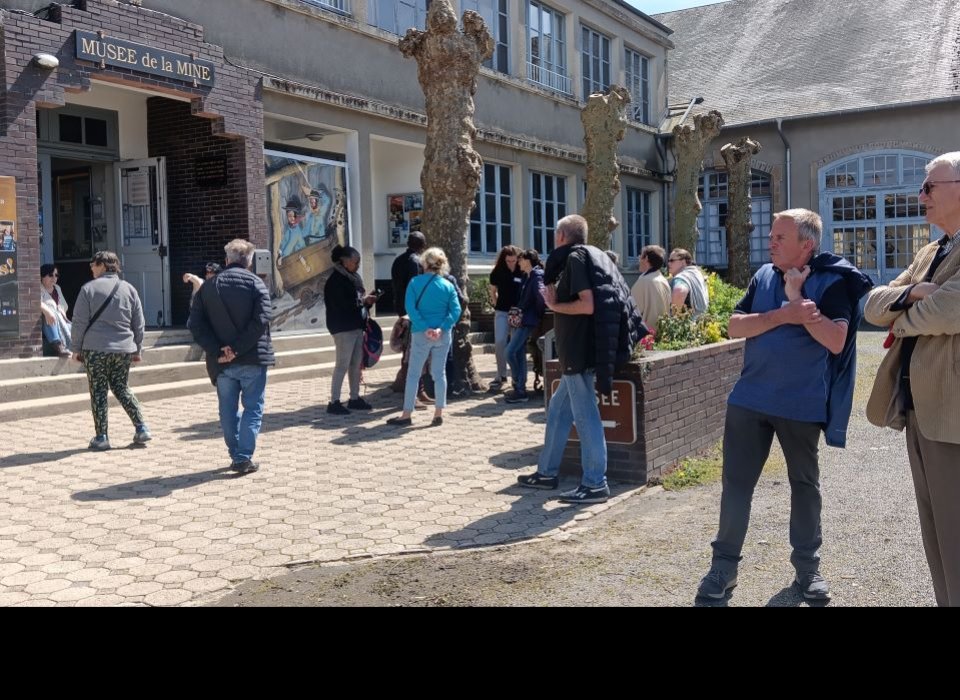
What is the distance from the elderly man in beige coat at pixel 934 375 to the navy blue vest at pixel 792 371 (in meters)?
0.65

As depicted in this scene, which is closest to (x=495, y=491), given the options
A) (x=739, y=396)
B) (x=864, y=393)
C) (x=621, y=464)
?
(x=621, y=464)

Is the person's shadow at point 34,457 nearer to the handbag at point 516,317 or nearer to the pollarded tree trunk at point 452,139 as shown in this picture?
the pollarded tree trunk at point 452,139

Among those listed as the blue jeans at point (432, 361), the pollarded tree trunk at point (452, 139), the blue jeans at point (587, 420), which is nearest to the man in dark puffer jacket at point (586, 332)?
the blue jeans at point (587, 420)

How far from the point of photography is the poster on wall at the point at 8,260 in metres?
10.8

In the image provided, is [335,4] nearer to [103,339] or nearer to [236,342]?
[103,339]

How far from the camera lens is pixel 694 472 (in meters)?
7.36

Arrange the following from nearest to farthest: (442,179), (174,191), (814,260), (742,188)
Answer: (814,260)
(442,179)
(174,191)
(742,188)

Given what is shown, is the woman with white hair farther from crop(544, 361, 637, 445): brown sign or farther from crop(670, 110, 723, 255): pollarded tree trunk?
crop(670, 110, 723, 255): pollarded tree trunk

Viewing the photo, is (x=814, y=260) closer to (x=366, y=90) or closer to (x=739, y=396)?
(x=739, y=396)

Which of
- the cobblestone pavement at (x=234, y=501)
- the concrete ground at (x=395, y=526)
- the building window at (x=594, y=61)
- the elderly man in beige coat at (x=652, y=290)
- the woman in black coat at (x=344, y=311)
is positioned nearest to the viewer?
the concrete ground at (x=395, y=526)

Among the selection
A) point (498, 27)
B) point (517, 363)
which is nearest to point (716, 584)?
point (517, 363)
